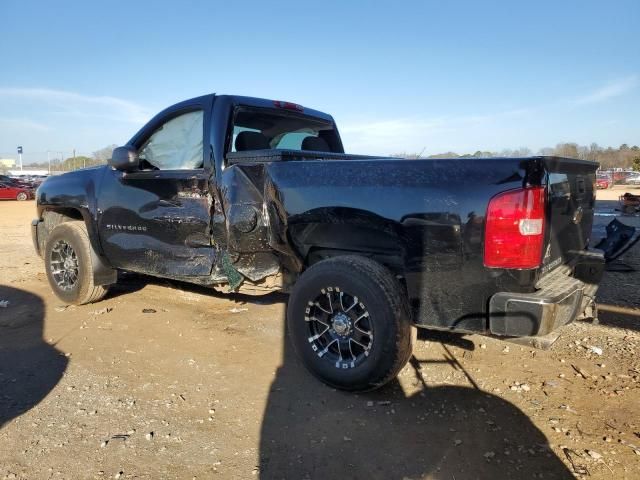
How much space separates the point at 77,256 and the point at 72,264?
0.21 metres

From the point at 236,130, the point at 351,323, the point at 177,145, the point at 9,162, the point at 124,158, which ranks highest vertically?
the point at 9,162

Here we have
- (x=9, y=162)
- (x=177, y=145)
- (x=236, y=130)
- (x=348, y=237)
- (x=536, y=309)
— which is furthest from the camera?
(x=9, y=162)

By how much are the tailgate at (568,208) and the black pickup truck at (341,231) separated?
2 cm

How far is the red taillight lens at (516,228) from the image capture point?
255 cm

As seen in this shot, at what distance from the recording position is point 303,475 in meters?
2.39

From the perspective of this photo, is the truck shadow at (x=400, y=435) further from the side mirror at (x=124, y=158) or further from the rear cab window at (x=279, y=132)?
the side mirror at (x=124, y=158)

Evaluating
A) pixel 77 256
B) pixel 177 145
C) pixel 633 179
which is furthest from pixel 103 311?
pixel 633 179

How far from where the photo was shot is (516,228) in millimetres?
2570

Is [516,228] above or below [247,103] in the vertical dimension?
below

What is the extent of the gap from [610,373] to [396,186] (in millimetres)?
2088

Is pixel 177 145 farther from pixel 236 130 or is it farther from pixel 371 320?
pixel 371 320

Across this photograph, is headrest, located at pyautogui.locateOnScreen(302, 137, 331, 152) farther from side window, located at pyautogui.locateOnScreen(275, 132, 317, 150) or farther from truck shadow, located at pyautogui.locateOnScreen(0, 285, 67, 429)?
truck shadow, located at pyautogui.locateOnScreen(0, 285, 67, 429)

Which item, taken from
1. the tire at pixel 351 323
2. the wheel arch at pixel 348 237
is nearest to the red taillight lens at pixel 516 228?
the wheel arch at pixel 348 237

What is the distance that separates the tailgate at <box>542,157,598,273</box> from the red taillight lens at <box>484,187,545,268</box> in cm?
15
